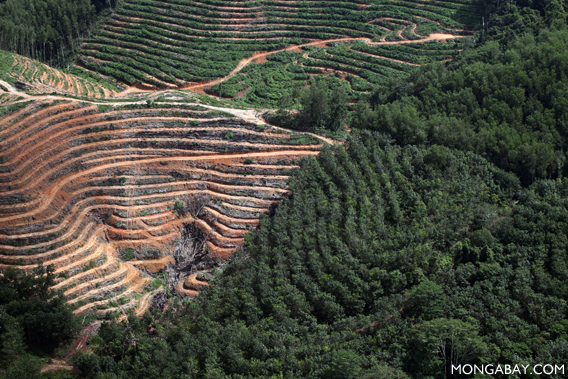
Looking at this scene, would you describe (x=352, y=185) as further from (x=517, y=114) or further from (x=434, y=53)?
(x=434, y=53)

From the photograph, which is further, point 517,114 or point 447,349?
point 517,114

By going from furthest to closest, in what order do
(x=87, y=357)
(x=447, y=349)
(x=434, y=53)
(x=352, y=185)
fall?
(x=434, y=53) < (x=352, y=185) < (x=87, y=357) < (x=447, y=349)

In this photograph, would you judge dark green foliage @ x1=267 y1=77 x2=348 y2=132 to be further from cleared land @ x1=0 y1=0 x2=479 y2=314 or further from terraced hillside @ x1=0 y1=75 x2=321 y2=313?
terraced hillside @ x1=0 y1=75 x2=321 y2=313

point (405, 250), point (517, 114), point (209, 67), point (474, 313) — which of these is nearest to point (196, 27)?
point (209, 67)

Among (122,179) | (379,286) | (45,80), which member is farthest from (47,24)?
(379,286)

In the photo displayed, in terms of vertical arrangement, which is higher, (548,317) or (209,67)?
(209,67)

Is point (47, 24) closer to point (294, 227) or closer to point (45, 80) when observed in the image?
point (45, 80)

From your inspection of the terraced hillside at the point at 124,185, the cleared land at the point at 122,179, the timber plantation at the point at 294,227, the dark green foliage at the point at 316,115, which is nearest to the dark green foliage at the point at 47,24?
the cleared land at the point at 122,179

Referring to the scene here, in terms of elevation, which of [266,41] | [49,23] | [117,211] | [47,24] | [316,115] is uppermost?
[266,41]
